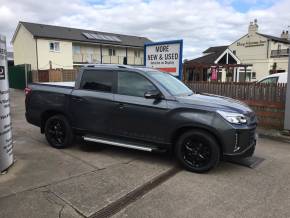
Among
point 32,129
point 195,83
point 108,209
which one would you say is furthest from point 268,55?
point 108,209

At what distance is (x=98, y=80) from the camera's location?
6047mm

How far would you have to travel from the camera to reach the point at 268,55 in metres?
39.6

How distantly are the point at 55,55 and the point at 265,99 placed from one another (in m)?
28.2

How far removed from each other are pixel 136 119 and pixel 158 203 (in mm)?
1905

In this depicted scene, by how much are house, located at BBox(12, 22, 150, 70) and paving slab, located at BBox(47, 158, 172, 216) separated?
2316 centimetres

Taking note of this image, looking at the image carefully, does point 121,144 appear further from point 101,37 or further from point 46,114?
point 101,37

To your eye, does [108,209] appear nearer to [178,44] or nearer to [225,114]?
[225,114]

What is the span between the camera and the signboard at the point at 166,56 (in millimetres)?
9914

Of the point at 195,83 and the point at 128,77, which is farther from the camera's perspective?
the point at 195,83

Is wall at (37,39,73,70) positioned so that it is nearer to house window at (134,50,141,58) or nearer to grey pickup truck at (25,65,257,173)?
house window at (134,50,141,58)

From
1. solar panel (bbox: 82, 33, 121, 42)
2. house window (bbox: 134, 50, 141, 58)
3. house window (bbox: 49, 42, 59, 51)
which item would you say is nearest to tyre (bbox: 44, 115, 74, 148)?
house window (bbox: 49, 42, 59, 51)

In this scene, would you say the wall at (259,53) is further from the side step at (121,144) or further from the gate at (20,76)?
the side step at (121,144)

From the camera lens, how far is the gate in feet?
78.0

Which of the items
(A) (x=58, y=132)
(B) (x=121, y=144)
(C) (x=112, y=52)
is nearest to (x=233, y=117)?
(B) (x=121, y=144)
